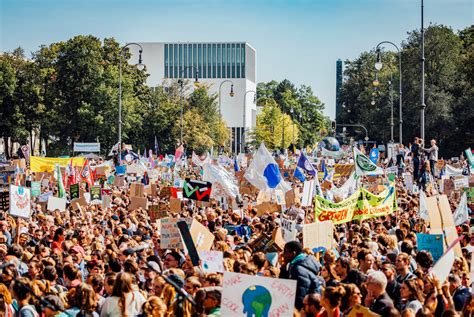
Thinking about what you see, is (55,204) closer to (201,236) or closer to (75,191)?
(75,191)

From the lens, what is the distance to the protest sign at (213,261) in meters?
10.4

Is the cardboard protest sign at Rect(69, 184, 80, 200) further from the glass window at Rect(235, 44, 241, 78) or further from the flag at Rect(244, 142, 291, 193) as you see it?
the glass window at Rect(235, 44, 241, 78)

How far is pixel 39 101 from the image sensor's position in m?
80.6

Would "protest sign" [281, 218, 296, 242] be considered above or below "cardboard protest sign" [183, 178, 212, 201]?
below

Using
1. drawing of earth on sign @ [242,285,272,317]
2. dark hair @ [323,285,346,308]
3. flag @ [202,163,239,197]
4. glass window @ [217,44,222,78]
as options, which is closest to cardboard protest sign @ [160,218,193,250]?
dark hair @ [323,285,346,308]

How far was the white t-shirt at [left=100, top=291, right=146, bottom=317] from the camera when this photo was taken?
848 centimetres

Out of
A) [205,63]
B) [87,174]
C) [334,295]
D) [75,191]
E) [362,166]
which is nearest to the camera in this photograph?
[334,295]

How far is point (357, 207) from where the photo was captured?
17.5 metres

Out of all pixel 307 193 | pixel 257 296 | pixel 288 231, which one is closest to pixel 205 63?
pixel 307 193

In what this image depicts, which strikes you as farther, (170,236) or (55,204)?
(55,204)

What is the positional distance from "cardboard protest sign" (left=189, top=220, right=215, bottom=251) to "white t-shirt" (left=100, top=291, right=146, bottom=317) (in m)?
3.51

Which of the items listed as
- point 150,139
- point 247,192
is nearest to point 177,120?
point 150,139

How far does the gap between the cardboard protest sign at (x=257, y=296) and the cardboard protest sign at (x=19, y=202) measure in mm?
10362

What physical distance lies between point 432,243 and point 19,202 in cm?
815
